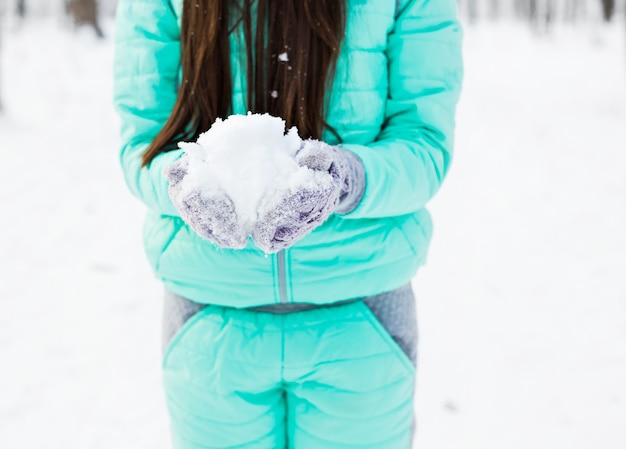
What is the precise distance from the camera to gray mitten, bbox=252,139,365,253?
79cm

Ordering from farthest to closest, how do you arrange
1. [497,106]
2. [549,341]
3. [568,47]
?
[568,47] → [497,106] → [549,341]

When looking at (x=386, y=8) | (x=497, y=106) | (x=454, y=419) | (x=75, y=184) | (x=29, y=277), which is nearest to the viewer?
(x=386, y=8)

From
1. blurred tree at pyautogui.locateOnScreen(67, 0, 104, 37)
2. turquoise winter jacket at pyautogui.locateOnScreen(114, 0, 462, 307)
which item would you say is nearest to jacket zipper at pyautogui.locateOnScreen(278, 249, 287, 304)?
turquoise winter jacket at pyautogui.locateOnScreen(114, 0, 462, 307)

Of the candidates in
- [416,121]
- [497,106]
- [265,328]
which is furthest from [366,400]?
[497,106]

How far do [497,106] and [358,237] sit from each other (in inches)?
312

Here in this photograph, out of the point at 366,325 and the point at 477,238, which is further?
the point at 477,238

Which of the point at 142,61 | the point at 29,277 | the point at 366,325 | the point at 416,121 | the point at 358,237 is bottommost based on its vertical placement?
the point at 29,277

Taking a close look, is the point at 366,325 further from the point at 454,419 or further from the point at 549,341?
the point at 549,341

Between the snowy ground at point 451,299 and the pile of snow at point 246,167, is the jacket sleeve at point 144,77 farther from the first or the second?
the snowy ground at point 451,299

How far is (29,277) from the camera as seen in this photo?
3.22 metres

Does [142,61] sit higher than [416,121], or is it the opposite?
[142,61]

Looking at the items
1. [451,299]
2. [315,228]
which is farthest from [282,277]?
[451,299]

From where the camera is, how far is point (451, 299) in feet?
10.2

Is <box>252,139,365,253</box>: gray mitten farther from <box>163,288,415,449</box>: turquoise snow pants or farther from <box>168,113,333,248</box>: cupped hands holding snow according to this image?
<box>163,288,415,449</box>: turquoise snow pants
